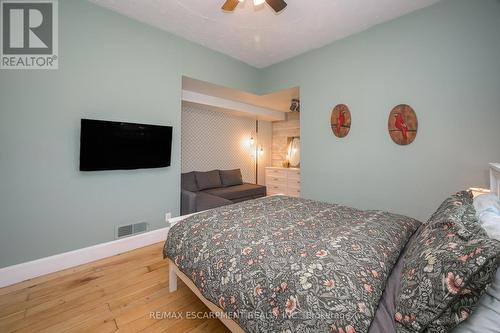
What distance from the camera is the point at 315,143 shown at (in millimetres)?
3254

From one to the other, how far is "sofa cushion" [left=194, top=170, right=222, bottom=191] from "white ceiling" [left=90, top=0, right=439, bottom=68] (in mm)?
2415

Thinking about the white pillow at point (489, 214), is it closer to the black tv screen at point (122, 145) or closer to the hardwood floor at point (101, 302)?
the hardwood floor at point (101, 302)

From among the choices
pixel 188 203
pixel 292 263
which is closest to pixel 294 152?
pixel 188 203

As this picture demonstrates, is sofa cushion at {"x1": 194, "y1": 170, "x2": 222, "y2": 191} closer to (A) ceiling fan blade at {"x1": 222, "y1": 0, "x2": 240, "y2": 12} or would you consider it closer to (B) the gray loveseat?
(B) the gray loveseat

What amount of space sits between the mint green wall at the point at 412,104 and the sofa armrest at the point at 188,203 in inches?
74.9

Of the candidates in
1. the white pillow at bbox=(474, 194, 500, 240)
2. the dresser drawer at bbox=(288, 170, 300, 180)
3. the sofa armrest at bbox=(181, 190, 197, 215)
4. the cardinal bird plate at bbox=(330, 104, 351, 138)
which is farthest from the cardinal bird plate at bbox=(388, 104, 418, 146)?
the sofa armrest at bbox=(181, 190, 197, 215)

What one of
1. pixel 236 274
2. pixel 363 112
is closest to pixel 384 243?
pixel 236 274

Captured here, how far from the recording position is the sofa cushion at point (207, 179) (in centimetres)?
421

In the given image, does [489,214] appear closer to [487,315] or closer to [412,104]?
[487,315]

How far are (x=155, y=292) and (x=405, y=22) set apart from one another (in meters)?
3.96

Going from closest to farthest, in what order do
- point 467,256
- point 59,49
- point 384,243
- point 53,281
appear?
point 467,256, point 384,243, point 53,281, point 59,49

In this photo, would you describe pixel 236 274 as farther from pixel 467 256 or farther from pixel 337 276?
pixel 467 256

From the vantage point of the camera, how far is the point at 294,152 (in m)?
5.63

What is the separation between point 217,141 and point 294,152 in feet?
7.20
